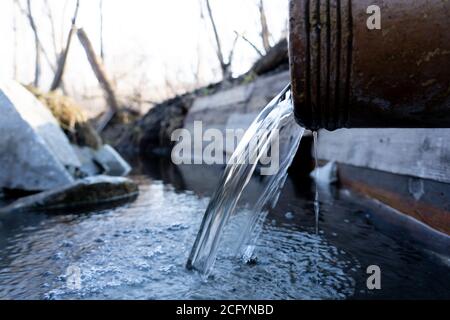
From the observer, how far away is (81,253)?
2906 millimetres

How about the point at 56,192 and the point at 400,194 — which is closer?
the point at 400,194

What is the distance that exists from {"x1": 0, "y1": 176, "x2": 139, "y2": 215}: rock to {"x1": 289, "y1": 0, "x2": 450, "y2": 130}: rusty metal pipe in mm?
3719

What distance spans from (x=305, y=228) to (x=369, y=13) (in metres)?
2.13

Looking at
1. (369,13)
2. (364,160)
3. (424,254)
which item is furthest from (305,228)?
(369,13)

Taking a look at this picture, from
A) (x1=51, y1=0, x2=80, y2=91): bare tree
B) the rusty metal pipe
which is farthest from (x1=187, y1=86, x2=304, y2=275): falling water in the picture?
(x1=51, y1=0, x2=80, y2=91): bare tree

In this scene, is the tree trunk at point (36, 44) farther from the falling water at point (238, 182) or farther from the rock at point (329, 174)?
the falling water at point (238, 182)

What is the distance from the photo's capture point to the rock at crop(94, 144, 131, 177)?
29.9 feet

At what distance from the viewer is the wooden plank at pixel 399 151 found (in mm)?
2994

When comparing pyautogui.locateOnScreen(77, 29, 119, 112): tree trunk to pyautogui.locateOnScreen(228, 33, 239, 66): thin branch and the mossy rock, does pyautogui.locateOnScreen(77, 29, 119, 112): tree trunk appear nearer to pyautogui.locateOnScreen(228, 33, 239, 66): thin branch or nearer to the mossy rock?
pyautogui.locateOnScreen(228, 33, 239, 66): thin branch

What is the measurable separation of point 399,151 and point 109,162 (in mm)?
7240

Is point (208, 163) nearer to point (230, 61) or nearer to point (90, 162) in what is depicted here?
point (90, 162)

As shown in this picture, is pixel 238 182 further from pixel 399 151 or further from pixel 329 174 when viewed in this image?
pixel 329 174

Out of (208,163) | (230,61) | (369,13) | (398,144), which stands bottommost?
(208,163)

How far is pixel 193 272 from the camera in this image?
243 cm
